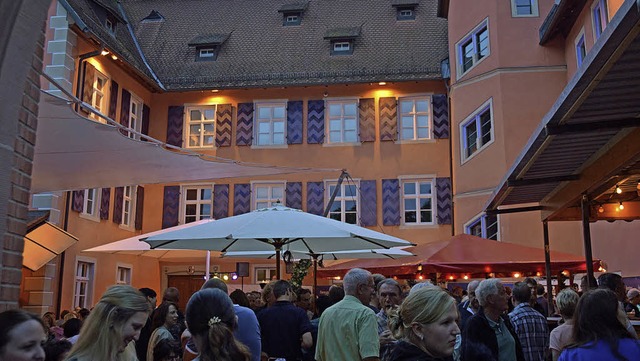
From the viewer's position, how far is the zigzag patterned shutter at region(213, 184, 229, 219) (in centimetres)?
2134

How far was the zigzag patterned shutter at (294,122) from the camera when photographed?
21453 millimetres

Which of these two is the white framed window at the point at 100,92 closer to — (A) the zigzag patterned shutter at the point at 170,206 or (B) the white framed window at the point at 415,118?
(A) the zigzag patterned shutter at the point at 170,206

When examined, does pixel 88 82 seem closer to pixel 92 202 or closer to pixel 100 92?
Answer: pixel 100 92

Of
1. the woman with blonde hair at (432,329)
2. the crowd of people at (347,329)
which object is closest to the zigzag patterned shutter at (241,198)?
the crowd of people at (347,329)

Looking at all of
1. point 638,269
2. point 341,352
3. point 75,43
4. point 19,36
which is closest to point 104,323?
point 19,36

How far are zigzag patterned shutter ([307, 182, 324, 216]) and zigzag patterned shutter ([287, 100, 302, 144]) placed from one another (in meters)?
1.54

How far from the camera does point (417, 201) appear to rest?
20.7 m

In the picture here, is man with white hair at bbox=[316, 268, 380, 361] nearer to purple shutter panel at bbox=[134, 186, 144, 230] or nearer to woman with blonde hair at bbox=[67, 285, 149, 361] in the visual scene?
woman with blonde hair at bbox=[67, 285, 149, 361]

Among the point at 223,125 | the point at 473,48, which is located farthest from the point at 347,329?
the point at 223,125

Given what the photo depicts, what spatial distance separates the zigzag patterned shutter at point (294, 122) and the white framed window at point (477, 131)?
18.1 ft

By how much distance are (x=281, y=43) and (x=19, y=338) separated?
72.2 ft

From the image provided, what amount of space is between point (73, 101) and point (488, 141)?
549 inches

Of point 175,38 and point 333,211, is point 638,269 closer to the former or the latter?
point 333,211

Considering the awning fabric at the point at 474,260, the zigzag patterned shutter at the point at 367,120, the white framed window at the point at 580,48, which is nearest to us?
the awning fabric at the point at 474,260
